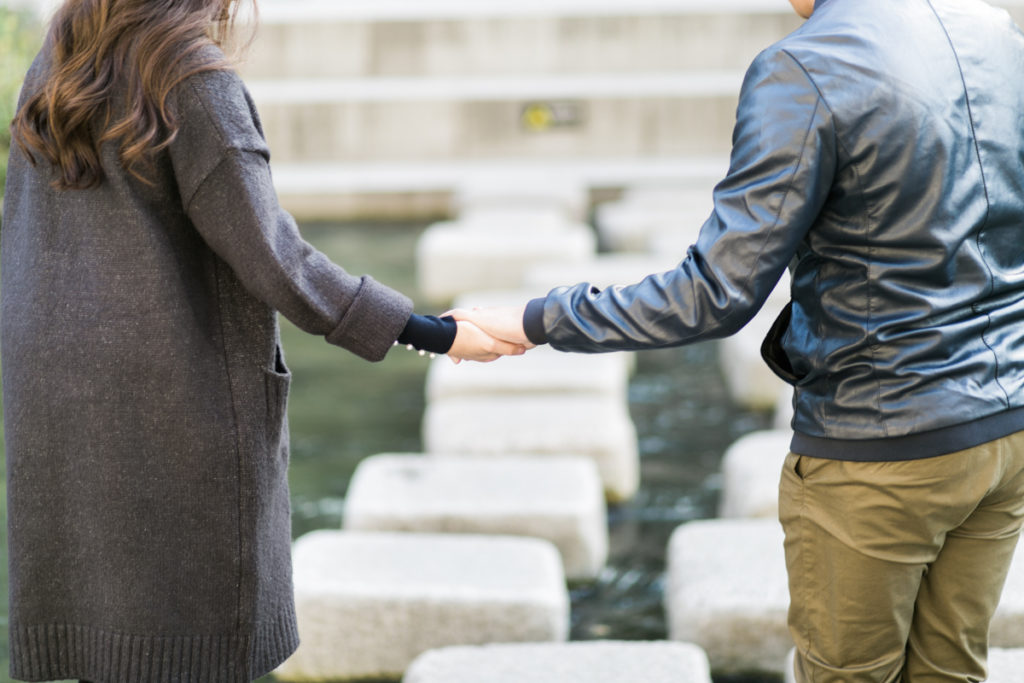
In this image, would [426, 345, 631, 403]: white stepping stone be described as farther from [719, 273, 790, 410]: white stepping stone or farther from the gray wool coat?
the gray wool coat

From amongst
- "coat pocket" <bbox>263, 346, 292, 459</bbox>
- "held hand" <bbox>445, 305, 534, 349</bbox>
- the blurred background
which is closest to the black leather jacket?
"held hand" <bbox>445, 305, 534, 349</bbox>

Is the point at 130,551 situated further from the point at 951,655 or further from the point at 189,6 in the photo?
the point at 951,655

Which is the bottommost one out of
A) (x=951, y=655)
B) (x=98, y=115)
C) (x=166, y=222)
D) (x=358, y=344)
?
(x=951, y=655)

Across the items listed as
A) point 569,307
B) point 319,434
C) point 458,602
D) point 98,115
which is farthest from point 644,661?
point 319,434

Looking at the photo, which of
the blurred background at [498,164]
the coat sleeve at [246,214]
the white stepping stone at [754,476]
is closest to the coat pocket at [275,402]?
the coat sleeve at [246,214]

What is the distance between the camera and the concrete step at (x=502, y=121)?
1289 cm

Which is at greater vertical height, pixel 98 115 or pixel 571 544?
pixel 98 115

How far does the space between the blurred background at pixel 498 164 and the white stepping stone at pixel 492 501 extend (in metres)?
0.72

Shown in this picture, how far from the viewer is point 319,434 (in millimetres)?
6340

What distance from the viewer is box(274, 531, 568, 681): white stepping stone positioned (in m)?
3.71

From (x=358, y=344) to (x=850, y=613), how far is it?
0.99 metres

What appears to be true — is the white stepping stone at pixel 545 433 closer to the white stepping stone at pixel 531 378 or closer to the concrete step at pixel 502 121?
the white stepping stone at pixel 531 378

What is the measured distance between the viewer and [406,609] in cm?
373

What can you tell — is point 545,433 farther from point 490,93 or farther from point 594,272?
point 490,93
